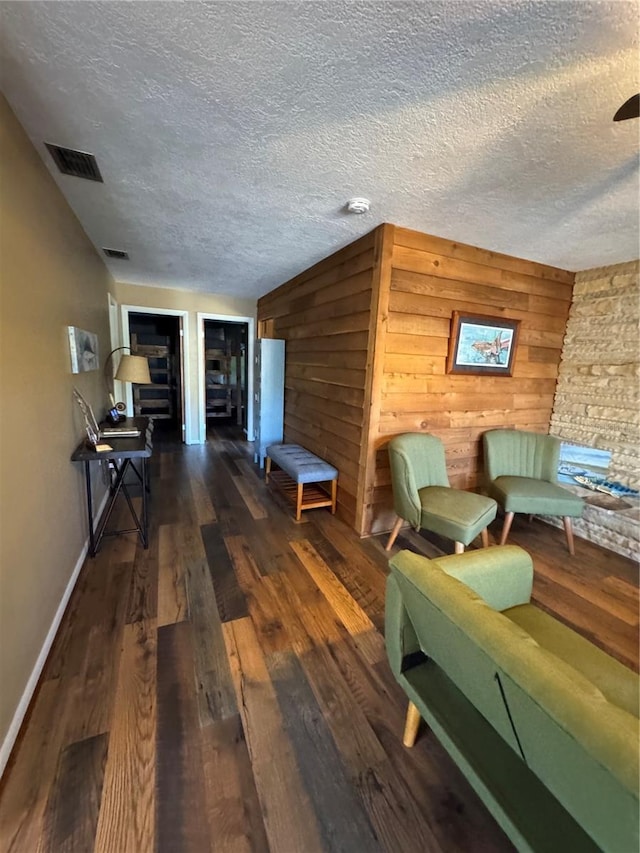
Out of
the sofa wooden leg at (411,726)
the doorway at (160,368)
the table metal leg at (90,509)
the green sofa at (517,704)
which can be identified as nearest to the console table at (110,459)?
the table metal leg at (90,509)

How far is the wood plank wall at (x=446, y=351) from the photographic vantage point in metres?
2.52

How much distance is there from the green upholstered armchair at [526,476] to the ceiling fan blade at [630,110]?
2.20m

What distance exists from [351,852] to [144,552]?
6.55ft

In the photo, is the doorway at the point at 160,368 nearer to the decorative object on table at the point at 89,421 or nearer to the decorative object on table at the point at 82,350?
the decorative object on table at the point at 82,350

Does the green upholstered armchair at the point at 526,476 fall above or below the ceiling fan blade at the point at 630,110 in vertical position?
below

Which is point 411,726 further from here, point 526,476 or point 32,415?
point 526,476

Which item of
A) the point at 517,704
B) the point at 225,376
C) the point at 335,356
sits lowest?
the point at 517,704

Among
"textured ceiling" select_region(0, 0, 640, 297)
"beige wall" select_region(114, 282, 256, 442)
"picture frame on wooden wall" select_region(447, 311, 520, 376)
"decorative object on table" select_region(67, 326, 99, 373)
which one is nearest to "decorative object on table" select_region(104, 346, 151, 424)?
"decorative object on table" select_region(67, 326, 99, 373)

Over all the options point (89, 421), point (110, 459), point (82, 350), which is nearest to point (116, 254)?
point (82, 350)

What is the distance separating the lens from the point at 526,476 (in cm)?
303

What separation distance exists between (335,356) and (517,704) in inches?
106

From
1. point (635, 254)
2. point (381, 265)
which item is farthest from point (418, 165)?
point (635, 254)

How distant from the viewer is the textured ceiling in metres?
0.98

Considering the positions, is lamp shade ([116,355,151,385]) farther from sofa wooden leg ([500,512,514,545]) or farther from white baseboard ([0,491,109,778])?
sofa wooden leg ([500,512,514,545])
